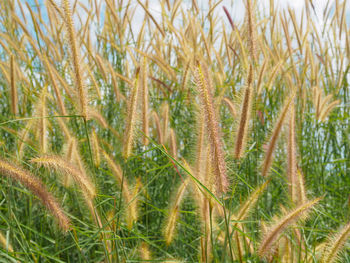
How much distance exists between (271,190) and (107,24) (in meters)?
2.20

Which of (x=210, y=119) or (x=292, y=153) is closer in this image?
(x=210, y=119)

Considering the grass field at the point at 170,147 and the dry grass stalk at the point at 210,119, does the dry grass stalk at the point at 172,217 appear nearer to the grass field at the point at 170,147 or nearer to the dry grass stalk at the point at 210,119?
the grass field at the point at 170,147

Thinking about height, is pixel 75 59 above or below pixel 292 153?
above

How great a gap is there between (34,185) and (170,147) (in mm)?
975

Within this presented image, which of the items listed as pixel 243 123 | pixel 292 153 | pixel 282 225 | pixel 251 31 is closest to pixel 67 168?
pixel 243 123

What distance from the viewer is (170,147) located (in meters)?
1.97

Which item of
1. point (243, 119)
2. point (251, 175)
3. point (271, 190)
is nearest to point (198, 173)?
point (243, 119)

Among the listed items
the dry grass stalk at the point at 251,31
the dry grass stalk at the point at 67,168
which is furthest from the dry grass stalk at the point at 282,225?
the dry grass stalk at the point at 251,31

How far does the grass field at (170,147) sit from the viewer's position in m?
1.22

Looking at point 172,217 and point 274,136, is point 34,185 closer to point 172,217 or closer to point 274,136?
point 172,217

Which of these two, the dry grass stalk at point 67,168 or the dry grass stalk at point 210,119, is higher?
the dry grass stalk at point 210,119

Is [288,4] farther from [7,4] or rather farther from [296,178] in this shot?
[7,4]

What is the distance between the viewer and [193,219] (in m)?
2.34

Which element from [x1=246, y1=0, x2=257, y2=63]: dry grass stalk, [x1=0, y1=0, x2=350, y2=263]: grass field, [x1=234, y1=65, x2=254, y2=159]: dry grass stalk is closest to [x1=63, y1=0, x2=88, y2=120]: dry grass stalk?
[x1=0, y1=0, x2=350, y2=263]: grass field
